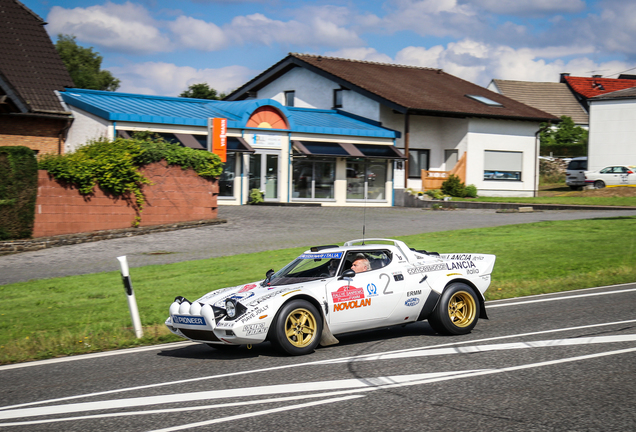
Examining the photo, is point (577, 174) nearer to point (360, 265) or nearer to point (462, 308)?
point (462, 308)

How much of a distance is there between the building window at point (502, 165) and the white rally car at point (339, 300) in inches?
1213

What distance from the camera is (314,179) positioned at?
33938 millimetres

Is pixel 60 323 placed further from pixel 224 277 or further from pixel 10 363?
pixel 224 277

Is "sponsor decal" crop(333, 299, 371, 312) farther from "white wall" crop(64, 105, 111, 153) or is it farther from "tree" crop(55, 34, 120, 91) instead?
"tree" crop(55, 34, 120, 91)

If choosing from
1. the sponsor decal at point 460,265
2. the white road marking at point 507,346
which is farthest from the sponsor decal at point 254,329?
the sponsor decal at point 460,265

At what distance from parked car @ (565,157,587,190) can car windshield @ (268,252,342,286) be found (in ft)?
118

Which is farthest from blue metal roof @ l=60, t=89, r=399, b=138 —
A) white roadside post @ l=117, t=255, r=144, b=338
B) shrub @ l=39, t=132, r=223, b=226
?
white roadside post @ l=117, t=255, r=144, b=338

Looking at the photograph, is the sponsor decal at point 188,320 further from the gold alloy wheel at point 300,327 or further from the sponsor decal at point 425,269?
the sponsor decal at point 425,269

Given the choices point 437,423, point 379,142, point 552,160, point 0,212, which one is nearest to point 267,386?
point 437,423

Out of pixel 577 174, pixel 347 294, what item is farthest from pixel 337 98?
pixel 347 294

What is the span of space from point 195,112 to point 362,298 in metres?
25.3

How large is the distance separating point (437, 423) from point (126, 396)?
9.03 ft

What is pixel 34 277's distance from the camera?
14219mm

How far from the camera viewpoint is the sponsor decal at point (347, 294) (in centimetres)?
760
